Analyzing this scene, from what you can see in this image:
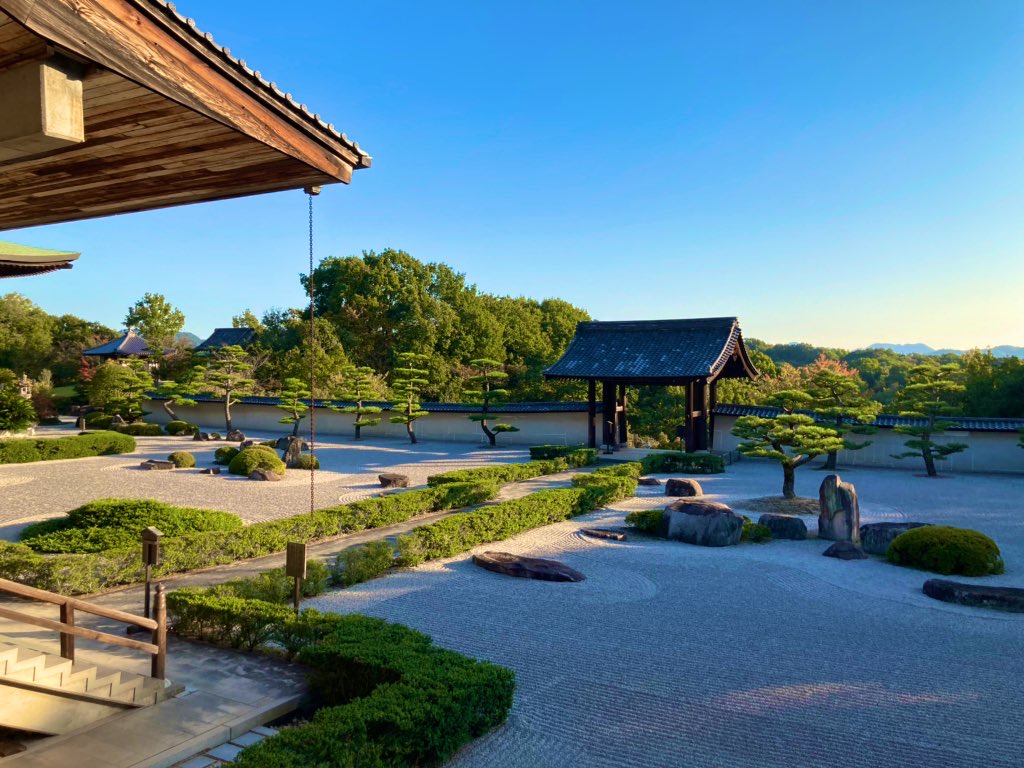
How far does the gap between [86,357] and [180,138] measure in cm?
5051

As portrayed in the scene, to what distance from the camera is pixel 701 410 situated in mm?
25125

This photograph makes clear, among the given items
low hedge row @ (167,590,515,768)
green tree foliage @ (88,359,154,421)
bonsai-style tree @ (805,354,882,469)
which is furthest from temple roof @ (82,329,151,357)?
low hedge row @ (167,590,515,768)

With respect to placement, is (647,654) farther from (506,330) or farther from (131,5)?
(506,330)

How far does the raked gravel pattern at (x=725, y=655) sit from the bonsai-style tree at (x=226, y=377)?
25013 mm

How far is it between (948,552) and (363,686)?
31.7ft

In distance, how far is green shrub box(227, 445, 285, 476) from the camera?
19.8 metres

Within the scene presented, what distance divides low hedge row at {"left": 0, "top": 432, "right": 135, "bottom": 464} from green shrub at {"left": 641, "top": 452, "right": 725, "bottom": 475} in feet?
62.3

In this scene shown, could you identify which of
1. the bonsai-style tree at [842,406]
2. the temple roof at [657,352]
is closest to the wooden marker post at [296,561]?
the bonsai-style tree at [842,406]

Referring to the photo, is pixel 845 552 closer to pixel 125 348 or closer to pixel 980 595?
pixel 980 595

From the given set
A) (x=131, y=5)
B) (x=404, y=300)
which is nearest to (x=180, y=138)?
(x=131, y=5)

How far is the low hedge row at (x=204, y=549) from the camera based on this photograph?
28.1ft

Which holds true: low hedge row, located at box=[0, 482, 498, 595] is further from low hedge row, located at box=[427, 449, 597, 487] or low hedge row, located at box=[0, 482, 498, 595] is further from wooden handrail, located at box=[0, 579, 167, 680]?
wooden handrail, located at box=[0, 579, 167, 680]

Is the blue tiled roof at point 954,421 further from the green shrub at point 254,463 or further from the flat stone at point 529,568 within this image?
the green shrub at point 254,463

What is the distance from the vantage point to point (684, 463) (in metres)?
22.6
